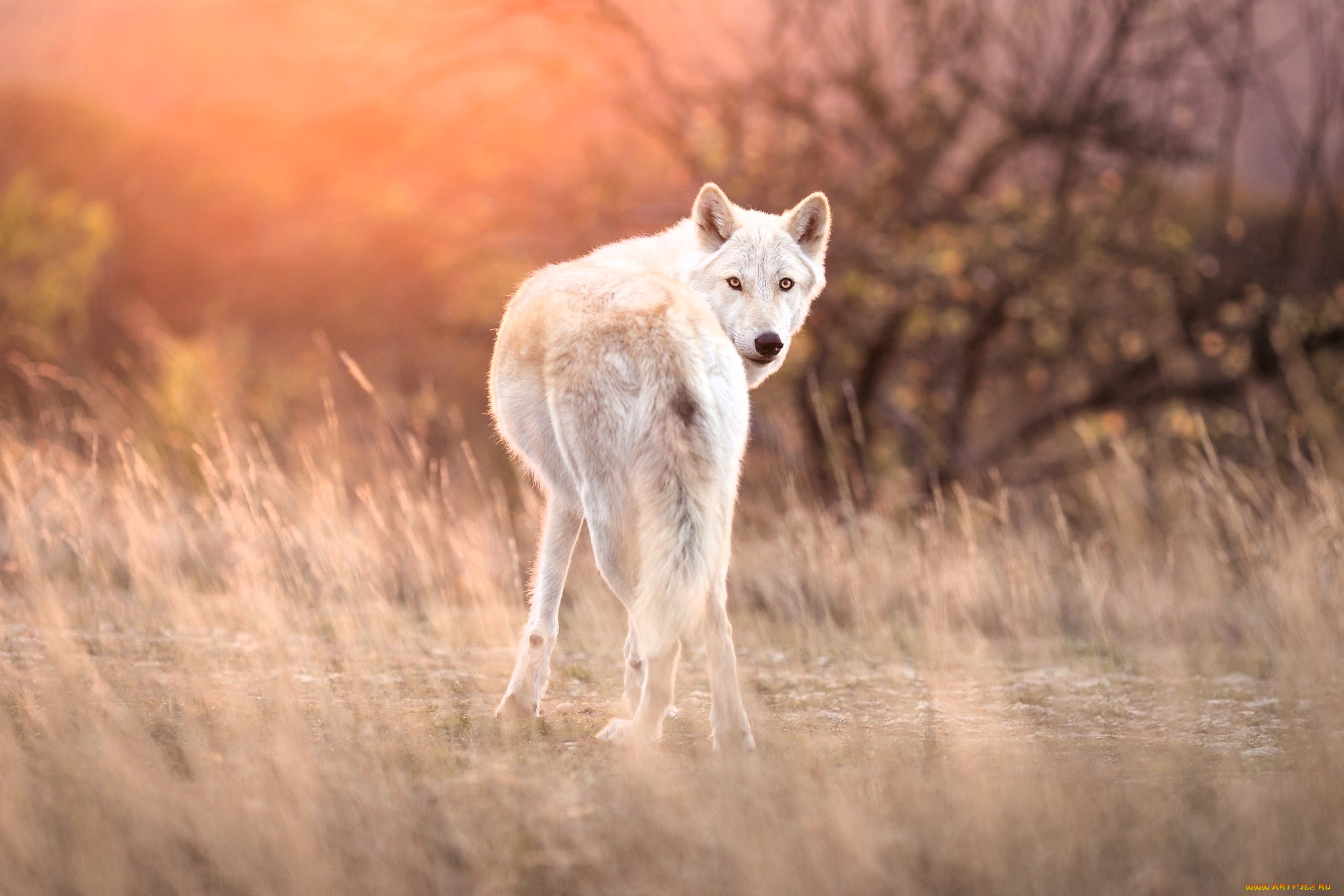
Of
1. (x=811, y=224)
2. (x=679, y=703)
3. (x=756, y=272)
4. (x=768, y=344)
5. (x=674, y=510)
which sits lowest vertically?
(x=679, y=703)

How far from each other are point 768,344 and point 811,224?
0.83 m

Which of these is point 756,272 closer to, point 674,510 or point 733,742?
point 674,510

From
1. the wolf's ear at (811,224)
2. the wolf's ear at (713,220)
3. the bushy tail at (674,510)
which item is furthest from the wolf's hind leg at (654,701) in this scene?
the wolf's ear at (811,224)

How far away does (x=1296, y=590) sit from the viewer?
5.18 meters

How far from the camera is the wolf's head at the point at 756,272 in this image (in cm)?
417

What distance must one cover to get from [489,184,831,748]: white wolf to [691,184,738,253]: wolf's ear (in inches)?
21.3

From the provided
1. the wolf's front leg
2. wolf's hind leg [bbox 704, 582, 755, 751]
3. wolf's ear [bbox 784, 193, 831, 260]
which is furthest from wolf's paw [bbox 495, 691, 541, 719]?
wolf's ear [bbox 784, 193, 831, 260]

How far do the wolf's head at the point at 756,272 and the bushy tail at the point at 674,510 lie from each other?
0.96 meters

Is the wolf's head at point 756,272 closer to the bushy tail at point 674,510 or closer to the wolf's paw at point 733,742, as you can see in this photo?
the bushy tail at point 674,510

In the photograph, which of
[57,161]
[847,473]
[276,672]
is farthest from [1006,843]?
[57,161]

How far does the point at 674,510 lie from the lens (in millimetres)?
3148

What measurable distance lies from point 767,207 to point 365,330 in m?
4.03

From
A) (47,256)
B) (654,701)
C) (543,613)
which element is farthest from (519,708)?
(47,256)

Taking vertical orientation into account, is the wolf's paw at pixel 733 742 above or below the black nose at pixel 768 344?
below
